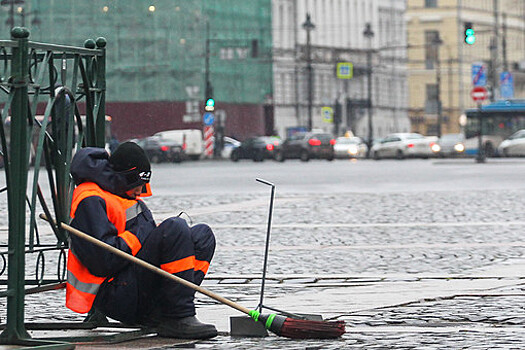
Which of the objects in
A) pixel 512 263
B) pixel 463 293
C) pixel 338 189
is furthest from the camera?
pixel 338 189

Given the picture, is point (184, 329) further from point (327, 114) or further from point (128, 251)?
point (327, 114)

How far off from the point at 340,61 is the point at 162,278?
91.5m

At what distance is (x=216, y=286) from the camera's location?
→ 9820mm

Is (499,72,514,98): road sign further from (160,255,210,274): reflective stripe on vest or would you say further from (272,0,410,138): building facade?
(160,255,210,274): reflective stripe on vest

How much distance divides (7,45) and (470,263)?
19.2ft

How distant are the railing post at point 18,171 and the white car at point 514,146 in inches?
2129

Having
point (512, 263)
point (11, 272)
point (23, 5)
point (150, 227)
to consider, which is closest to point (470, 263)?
point (512, 263)

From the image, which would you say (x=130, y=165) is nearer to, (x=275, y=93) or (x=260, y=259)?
(x=260, y=259)

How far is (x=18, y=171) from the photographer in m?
6.42

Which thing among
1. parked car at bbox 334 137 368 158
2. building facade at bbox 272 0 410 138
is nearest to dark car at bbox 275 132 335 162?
parked car at bbox 334 137 368 158

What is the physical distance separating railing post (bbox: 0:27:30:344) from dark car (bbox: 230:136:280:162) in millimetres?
54317

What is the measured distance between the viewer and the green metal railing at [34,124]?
21.1ft

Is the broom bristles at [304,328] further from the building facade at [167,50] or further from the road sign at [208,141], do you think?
the road sign at [208,141]

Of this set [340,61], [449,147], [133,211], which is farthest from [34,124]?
[340,61]
